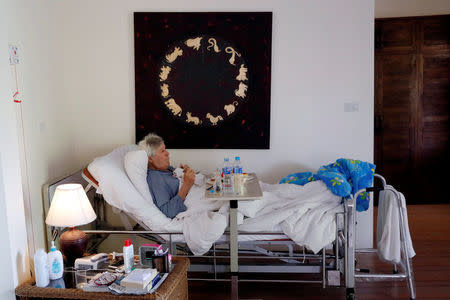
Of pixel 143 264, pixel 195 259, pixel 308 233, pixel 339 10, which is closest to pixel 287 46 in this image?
pixel 339 10

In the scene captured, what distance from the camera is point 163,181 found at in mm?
3137

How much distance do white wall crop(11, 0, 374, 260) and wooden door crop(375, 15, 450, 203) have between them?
1.35 meters

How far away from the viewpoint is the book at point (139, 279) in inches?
83.3

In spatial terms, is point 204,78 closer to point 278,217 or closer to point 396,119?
point 278,217

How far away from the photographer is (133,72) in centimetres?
374

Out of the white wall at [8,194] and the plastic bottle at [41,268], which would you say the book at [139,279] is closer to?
the plastic bottle at [41,268]

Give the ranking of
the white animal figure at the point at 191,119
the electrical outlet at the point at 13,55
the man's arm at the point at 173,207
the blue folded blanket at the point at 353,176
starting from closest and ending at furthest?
the electrical outlet at the point at 13,55
the man's arm at the point at 173,207
the blue folded blanket at the point at 353,176
the white animal figure at the point at 191,119

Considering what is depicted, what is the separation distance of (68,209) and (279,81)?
81.1 inches

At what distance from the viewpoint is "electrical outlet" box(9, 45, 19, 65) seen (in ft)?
8.60

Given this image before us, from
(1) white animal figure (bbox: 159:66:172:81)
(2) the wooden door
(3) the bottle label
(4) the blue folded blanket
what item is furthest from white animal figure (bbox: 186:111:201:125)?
(2) the wooden door

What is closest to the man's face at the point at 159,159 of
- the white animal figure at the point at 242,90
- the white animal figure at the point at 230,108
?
the white animal figure at the point at 230,108

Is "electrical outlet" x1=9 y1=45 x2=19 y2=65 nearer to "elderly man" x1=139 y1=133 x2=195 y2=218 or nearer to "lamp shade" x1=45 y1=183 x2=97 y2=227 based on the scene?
"lamp shade" x1=45 y1=183 x2=97 y2=227

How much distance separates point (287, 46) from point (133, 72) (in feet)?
4.41

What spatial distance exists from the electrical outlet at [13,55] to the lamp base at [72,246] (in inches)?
43.5
